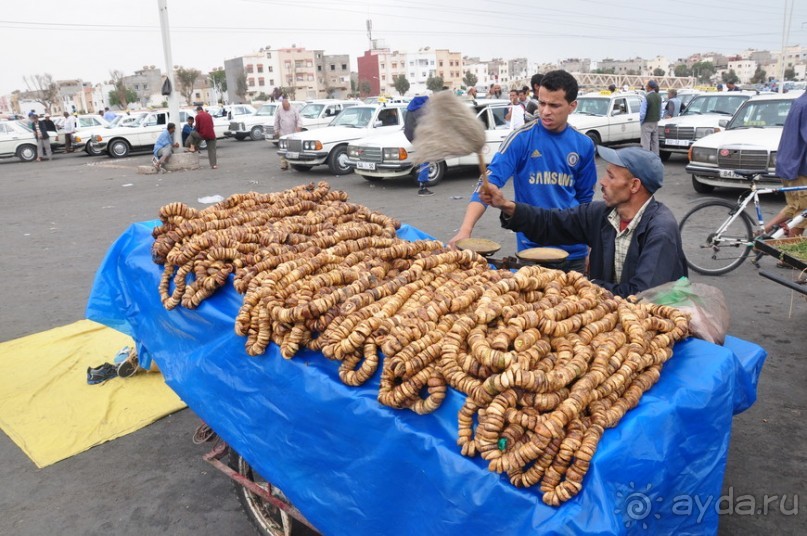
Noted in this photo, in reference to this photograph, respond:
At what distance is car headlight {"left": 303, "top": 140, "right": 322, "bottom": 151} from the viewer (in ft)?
48.5

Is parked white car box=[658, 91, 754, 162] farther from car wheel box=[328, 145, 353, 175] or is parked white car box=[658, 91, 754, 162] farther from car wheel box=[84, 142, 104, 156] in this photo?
car wheel box=[84, 142, 104, 156]

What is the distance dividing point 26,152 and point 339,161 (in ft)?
48.8

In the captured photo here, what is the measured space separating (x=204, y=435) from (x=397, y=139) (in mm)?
10296

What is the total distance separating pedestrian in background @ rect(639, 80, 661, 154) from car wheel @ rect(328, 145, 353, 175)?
282 inches

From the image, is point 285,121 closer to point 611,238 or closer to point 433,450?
point 611,238

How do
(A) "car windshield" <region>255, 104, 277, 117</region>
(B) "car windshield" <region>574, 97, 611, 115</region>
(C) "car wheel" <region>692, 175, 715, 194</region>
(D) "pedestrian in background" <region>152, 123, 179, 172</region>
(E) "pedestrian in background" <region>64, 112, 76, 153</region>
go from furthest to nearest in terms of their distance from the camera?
1. (A) "car windshield" <region>255, 104, 277, 117</region>
2. (E) "pedestrian in background" <region>64, 112, 76, 153</region>
3. (D) "pedestrian in background" <region>152, 123, 179, 172</region>
4. (B) "car windshield" <region>574, 97, 611, 115</region>
5. (C) "car wheel" <region>692, 175, 715, 194</region>

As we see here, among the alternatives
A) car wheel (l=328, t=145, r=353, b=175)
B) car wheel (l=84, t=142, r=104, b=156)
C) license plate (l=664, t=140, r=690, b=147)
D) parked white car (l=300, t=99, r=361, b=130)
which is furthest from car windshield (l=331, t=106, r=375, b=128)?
car wheel (l=84, t=142, r=104, b=156)

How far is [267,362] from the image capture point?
2.34m

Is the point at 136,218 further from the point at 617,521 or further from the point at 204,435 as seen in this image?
the point at 617,521

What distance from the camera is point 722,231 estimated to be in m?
6.57

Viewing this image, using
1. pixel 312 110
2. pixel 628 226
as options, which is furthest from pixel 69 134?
pixel 628 226

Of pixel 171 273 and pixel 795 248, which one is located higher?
pixel 171 273

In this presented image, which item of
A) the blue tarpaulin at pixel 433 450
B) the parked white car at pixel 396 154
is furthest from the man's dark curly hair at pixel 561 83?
the parked white car at pixel 396 154

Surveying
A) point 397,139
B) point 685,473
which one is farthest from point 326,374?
point 397,139
